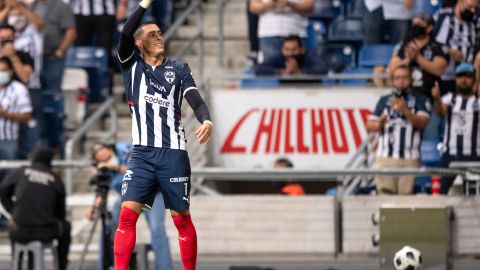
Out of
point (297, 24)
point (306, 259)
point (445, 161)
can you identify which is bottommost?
point (306, 259)

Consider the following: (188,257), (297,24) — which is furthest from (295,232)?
(188,257)

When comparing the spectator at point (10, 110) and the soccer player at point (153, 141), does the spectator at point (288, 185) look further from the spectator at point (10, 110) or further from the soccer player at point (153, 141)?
the soccer player at point (153, 141)

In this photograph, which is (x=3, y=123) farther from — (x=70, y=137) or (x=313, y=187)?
(x=313, y=187)

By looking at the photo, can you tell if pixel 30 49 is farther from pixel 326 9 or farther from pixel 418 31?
pixel 418 31

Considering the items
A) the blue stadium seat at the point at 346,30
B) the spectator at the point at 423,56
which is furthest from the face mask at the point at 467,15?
the blue stadium seat at the point at 346,30

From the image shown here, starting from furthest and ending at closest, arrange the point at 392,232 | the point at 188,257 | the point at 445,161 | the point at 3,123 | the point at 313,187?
1. the point at 313,187
2. the point at 3,123
3. the point at 445,161
4. the point at 392,232
5. the point at 188,257

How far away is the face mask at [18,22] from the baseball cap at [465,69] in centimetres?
612

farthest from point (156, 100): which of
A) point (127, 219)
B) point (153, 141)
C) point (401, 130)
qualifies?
point (401, 130)

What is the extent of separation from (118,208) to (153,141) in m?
3.54

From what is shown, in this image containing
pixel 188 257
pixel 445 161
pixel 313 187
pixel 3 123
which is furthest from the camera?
pixel 313 187

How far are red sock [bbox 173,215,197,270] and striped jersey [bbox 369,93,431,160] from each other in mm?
5407

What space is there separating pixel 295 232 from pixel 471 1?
355 centimetres

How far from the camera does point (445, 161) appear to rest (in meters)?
16.9

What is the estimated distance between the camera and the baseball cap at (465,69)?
16547 millimetres
